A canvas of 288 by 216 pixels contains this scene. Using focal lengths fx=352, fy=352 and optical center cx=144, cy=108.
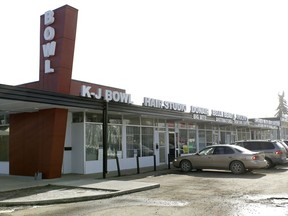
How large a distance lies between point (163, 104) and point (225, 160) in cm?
553

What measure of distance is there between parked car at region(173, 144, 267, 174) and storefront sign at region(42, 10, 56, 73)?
28.5 ft

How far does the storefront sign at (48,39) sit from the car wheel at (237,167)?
9909 millimetres

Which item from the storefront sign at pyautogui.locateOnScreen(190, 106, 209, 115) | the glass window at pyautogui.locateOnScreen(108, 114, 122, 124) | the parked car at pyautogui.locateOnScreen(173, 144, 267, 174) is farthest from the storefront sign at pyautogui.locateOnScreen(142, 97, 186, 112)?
the parked car at pyautogui.locateOnScreen(173, 144, 267, 174)

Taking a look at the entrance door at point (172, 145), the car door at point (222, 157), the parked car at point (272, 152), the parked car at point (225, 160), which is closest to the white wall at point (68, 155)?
the parked car at point (225, 160)

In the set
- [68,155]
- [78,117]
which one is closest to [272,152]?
[78,117]

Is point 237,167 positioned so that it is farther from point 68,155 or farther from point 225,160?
Answer: point 68,155

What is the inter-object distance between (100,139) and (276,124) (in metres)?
31.5

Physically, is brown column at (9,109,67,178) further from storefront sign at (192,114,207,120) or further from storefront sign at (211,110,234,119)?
storefront sign at (211,110,234,119)

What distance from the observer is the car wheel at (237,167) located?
1742 cm

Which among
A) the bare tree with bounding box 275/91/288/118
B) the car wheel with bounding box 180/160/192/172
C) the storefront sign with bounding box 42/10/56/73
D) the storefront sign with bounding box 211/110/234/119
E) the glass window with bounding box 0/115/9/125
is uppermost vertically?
the bare tree with bounding box 275/91/288/118

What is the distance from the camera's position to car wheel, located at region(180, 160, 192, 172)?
1904cm

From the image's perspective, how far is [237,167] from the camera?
1756 cm

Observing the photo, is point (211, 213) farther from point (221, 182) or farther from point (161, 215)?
point (221, 182)

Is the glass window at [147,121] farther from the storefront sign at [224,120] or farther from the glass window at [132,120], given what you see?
the storefront sign at [224,120]
